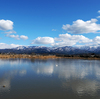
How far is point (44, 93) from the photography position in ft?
42.6

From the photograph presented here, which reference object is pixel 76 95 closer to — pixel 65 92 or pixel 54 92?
pixel 65 92

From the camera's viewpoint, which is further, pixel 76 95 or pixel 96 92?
pixel 96 92

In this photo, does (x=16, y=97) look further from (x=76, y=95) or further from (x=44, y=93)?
(x=76, y=95)

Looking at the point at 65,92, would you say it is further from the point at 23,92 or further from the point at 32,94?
the point at 23,92

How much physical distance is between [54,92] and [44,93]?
128 cm

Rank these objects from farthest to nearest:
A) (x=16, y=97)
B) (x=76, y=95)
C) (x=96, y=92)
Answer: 1. (x=96, y=92)
2. (x=76, y=95)
3. (x=16, y=97)

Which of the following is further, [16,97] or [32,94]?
[32,94]

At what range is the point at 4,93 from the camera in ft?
41.4

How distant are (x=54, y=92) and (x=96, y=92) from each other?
5340mm

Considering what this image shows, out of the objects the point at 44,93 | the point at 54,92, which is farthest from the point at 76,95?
the point at 44,93

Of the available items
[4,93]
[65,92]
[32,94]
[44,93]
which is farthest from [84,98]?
[4,93]

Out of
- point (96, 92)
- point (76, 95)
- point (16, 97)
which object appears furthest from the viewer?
point (96, 92)

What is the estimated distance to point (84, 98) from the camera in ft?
38.8

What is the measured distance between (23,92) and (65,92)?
5.21 metres
